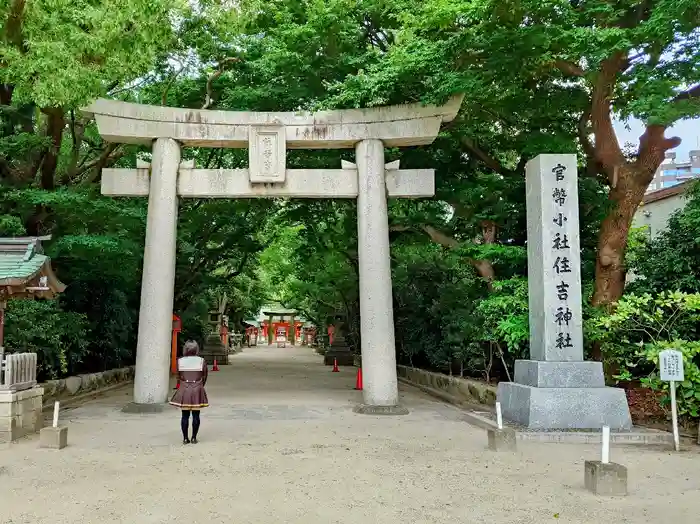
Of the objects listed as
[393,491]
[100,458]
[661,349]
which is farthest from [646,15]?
[100,458]

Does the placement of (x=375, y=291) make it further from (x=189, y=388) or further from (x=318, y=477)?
(x=318, y=477)

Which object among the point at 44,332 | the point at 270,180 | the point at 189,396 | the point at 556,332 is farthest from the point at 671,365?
the point at 44,332

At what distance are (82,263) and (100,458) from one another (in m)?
8.69

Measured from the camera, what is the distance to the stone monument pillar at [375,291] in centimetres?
1291

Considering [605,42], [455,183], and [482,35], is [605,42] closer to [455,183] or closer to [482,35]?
[482,35]

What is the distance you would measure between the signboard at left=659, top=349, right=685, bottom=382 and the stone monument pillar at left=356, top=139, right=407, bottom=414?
5.30 m

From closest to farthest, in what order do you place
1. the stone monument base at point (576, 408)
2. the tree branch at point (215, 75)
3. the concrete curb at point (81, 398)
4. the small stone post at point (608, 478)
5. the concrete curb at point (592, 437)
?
the small stone post at point (608, 478)
the concrete curb at point (592, 437)
the stone monument base at point (576, 408)
the concrete curb at point (81, 398)
the tree branch at point (215, 75)

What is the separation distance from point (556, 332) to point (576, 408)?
1310mm

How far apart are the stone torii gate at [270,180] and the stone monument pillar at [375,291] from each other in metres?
0.02

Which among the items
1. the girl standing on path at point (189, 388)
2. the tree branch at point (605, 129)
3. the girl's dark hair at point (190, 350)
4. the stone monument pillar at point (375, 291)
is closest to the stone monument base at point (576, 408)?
the stone monument pillar at point (375, 291)

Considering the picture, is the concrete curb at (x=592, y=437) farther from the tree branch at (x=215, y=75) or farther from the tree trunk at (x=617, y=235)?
the tree branch at (x=215, y=75)

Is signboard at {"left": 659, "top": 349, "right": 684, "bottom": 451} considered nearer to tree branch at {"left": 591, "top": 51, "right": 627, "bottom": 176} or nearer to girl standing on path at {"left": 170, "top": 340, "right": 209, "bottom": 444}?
tree branch at {"left": 591, "top": 51, "right": 627, "bottom": 176}

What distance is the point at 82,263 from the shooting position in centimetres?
1577

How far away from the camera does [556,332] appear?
1070cm
